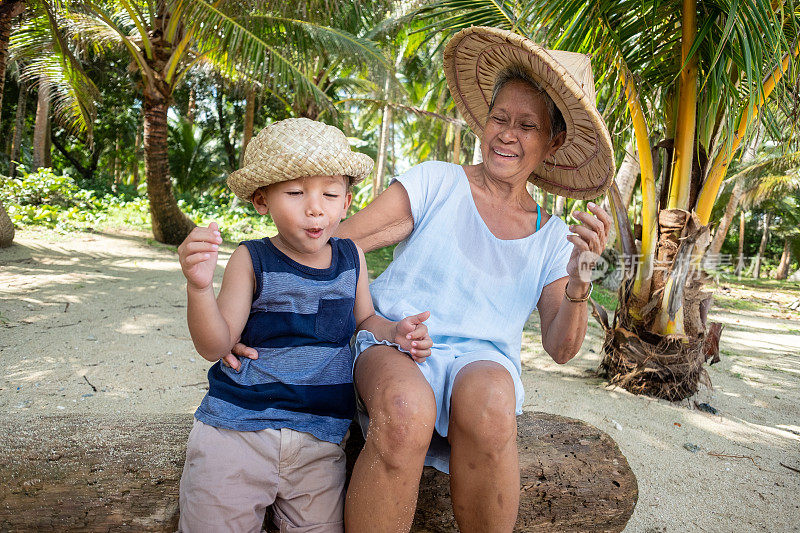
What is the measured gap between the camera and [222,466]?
1.43 meters

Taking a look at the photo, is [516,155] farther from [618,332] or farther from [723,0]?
[618,332]

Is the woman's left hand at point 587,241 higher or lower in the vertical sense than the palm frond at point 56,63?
lower

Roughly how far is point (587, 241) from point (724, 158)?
8.11ft

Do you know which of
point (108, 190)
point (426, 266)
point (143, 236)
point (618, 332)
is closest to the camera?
point (426, 266)

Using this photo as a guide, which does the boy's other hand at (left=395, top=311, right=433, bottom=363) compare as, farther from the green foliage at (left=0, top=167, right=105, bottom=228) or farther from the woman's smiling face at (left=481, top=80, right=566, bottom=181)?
the green foliage at (left=0, top=167, right=105, bottom=228)

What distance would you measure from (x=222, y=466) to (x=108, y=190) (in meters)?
13.5

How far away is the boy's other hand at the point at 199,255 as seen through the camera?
1286 mm

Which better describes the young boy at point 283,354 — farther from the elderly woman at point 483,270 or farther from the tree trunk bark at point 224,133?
the tree trunk bark at point 224,133

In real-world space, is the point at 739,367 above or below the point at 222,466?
below

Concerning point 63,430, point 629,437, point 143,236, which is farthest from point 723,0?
point 143,236

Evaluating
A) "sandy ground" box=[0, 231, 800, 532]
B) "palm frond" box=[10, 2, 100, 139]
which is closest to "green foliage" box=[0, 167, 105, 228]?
"palm frond" box=[10, 2, 100, 139]

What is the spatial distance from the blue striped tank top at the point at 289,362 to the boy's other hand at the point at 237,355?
0.02 meters

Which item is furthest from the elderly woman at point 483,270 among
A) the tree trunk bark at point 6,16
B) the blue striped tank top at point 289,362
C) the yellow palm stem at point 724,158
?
the tree trunk bark at point 6,16

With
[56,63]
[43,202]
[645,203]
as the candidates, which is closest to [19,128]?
[43,202]
